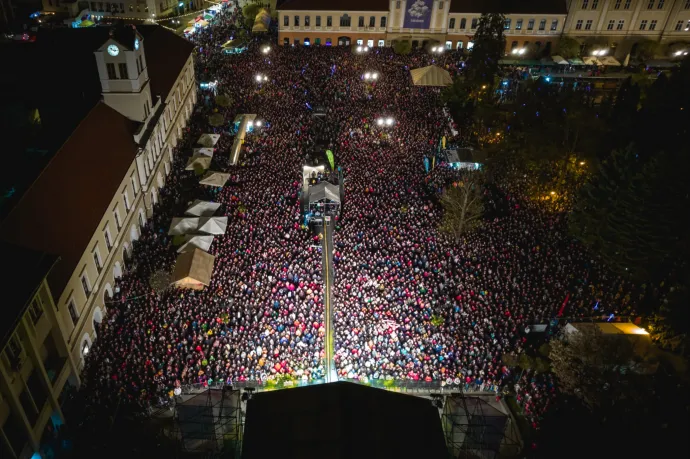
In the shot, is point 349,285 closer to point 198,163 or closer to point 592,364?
point 592,364

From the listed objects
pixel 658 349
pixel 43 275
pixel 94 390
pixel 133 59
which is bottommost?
pixel 94 390

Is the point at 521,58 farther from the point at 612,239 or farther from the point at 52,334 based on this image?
the point at 52,334

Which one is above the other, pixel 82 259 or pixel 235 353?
pixel 82 259

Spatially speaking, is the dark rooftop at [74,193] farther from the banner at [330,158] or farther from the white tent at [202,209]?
the banner at [330,158]

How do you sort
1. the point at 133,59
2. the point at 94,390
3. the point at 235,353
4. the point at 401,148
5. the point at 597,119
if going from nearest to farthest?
the point at 94,390
the point at 235,353
the point at 133,59
the point at 597,119
the point at 401,148

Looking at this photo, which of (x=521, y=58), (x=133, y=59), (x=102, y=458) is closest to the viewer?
(x=102, y=458)

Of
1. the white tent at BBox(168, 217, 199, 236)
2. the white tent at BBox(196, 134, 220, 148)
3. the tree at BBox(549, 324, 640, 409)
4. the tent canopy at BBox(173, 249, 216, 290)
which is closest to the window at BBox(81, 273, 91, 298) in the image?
the tent canopy at BBox(173, 249, 216, 290)

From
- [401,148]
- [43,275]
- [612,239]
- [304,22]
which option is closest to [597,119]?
[612,239]

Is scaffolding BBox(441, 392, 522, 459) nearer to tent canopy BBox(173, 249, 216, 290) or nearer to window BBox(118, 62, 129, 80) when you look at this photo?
tent canopy BBox(173, 249, 216, 290)
